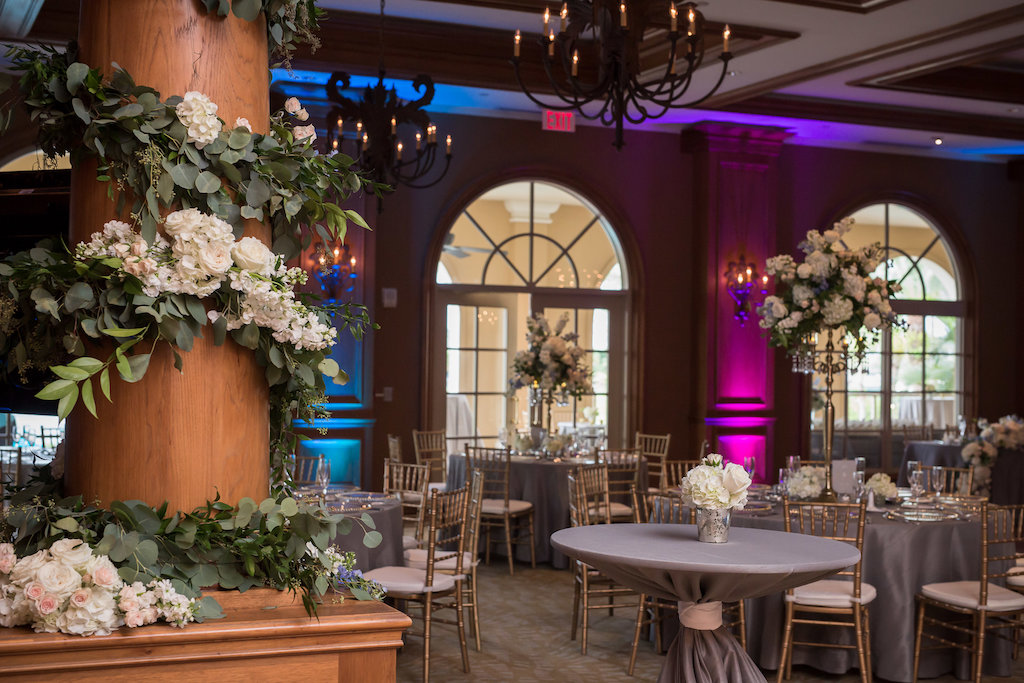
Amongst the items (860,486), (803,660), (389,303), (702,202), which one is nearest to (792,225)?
(702,202)

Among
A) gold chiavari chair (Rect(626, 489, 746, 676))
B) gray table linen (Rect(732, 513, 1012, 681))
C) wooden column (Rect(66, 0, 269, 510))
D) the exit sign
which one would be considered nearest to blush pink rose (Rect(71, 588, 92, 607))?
wooden column (Rect(66, 0, 269, 510))

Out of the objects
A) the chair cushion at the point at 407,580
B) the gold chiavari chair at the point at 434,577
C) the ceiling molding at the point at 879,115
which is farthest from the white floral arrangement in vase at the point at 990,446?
the chair cushion at the point at 407,580

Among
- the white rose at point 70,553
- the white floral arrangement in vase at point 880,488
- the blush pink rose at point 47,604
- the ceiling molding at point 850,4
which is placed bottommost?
the white floral arrangement in vase at point 880,488

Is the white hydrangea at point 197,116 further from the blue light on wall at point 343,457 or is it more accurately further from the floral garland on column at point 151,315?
the blue light on wall at point 343,457

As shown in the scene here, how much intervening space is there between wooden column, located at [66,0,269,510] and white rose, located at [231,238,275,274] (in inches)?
6.1

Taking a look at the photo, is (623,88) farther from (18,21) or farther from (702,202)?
(702,202)

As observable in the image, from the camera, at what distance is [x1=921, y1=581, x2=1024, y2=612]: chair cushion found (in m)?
5.04

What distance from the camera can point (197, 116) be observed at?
82.7 inches

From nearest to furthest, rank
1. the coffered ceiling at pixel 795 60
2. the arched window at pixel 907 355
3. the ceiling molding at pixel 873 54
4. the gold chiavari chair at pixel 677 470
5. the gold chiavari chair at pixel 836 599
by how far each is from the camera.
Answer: the gold chiavari chair at pixel 836 599, the gold chiavari chair at pixel 677 470, the ceiling molding at pixel 873 54, the coffered ceiling at pixel 795 60, the arched window at pixel 907 355

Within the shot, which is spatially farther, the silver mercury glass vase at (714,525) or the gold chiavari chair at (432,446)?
the gold chiavari chair at (432,446)

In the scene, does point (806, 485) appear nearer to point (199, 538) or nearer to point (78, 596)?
point (199, 538)

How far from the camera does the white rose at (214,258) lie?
2033 millimetres

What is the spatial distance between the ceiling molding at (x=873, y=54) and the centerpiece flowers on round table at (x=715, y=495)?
17.1 ft

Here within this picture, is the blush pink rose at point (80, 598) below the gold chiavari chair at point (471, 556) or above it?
above
